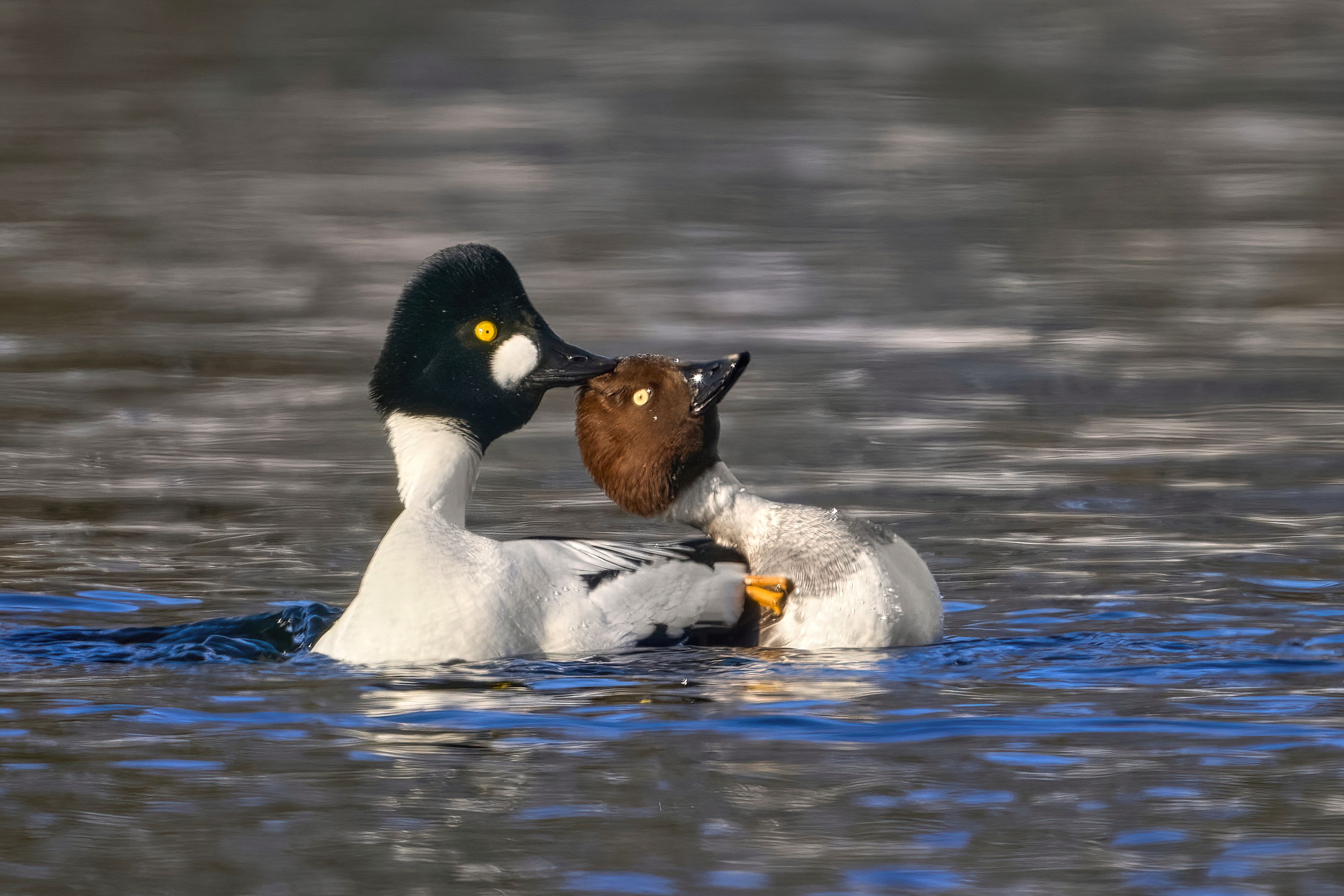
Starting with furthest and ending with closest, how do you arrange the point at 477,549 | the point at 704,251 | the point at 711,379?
A: the point at 704,251 → the point at 711,379 → the point at 477,549

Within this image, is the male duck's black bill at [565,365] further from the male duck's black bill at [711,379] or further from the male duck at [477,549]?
the male duck's black bill at [711,379]

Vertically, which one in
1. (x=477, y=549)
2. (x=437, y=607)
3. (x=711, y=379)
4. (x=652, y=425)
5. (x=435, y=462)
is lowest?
(x=437, y=607)

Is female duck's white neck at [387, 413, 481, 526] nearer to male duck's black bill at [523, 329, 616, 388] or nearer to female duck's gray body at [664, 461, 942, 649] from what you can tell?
male duck's black bill at [523, 329, 616, 388]

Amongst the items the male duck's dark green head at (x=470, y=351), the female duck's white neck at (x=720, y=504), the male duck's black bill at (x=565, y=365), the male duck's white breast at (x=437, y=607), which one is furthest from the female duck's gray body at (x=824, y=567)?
the male duck's white breast at (x=437, y=607)

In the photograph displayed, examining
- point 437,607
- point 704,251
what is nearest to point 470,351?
point 437,607

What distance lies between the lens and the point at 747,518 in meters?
6.49

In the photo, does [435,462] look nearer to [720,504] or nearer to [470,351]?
[470,351]

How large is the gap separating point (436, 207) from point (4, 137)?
454 cm

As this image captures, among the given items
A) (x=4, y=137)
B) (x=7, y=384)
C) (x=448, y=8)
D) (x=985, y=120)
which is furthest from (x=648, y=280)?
(x=448, y=8)

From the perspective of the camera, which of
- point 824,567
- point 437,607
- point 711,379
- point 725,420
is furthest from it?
point 725,420

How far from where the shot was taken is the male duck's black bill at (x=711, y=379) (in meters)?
6.31

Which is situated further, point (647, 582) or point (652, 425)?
point (652, 425)

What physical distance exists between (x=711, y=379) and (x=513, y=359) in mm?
672

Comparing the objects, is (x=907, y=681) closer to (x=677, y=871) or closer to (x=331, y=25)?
(x=677, y=871)
